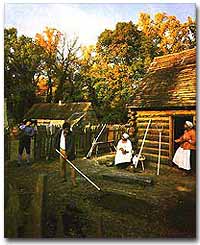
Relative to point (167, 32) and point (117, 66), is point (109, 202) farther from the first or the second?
point (167, 32)

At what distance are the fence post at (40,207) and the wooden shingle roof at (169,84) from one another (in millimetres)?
926

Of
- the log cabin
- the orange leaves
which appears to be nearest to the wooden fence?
the log cabin

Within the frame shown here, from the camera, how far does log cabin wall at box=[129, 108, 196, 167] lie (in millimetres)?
2459

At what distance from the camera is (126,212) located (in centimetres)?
229

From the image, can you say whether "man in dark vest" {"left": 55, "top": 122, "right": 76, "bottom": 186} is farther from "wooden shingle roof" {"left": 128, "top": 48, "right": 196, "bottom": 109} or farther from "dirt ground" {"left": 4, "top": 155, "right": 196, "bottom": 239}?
"wooden shingle roof" {"left": 128, "top": 48, "right": 196, "bottom": 109}

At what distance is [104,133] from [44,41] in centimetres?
91

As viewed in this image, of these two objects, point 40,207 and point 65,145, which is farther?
point 65,145

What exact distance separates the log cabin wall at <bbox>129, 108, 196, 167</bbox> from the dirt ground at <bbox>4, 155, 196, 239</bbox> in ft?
0.34

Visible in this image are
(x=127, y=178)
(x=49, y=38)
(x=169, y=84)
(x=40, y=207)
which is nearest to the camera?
(x=40, y=207)

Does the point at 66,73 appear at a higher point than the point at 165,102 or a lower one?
higher

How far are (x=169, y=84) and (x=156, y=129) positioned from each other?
1.36 feet

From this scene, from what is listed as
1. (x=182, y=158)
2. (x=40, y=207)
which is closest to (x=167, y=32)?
(x=182, y=158)

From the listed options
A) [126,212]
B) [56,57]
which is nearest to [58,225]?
[126,212]

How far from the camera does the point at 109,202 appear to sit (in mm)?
2342
